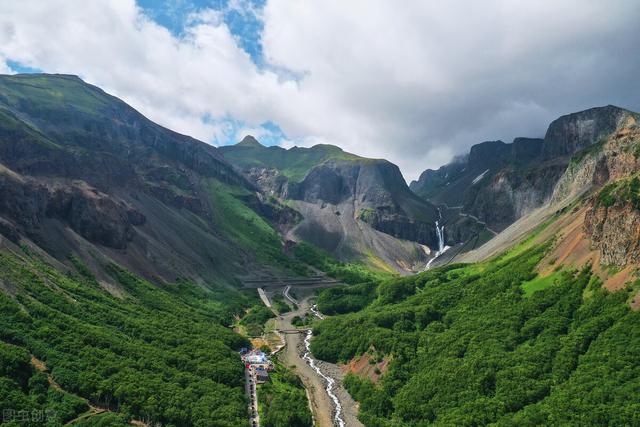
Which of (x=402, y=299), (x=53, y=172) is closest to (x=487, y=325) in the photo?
(x=402, y=299)

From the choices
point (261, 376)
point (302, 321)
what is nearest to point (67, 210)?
point (302, 321)

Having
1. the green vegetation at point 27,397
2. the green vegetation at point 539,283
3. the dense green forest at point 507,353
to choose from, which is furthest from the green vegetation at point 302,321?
the green vegetation at point 27,397

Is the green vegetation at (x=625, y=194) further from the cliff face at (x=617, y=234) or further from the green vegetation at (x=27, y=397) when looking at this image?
the green vegetation at (x=27, y=397)

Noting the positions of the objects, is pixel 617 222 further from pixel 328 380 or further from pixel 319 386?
pixel 319 386

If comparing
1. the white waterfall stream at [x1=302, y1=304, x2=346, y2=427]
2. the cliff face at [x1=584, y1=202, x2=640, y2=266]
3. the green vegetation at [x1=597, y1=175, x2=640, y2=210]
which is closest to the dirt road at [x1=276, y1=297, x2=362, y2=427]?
the white waterfall stream at [x1=302, y1=304, x2=346, y2=427]

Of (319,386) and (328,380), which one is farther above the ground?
(328,380)

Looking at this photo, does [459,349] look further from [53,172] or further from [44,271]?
[53,172]
